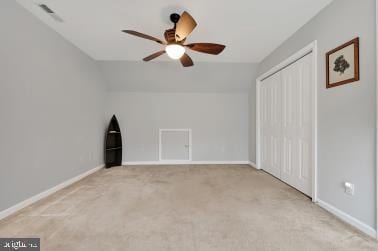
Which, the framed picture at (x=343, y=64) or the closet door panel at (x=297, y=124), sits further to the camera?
the closet door panel at (x=297, y=124)

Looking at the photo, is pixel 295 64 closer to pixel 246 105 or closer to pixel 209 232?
pixel 246 105

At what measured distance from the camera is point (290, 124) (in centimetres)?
302

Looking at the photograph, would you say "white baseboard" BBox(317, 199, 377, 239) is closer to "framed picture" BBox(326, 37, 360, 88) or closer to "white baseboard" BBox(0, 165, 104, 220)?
"framed picture" BBox(326, 37, 360, 88)

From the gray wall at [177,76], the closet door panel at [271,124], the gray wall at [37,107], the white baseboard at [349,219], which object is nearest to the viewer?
the white baseboard at [349,219]

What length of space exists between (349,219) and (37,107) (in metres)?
3.87

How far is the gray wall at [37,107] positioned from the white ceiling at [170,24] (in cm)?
30

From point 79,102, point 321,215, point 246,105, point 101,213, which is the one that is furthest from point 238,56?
point 101,213

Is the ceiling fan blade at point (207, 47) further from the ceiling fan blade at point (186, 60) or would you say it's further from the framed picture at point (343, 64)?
the framed picture at point (343, 64)

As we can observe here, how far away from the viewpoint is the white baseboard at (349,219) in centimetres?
165

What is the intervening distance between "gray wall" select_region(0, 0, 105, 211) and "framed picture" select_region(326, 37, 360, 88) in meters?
3.63

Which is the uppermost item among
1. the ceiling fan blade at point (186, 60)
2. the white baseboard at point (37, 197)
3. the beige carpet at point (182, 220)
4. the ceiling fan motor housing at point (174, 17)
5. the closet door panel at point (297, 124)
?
the ceiling fan motor housing at point (174, 17)

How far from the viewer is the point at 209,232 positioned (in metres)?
1.70

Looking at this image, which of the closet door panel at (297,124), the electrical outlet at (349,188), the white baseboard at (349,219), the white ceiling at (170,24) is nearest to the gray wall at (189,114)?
the white ceiling at (170,24)

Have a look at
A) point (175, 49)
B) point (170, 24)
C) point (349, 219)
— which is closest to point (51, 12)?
point (170, 24)
